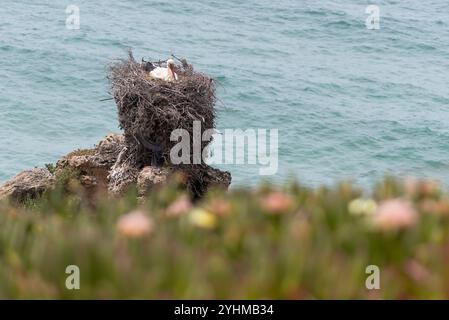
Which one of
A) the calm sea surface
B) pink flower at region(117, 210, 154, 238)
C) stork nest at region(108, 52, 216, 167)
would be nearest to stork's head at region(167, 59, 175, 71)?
stork nest at region(108, 52, 216, 167)

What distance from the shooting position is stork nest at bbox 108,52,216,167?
1708cm

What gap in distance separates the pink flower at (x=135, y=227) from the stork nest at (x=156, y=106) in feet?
42.7

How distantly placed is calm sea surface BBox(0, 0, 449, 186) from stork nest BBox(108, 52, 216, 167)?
14.6 metres

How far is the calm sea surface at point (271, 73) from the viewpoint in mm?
39219

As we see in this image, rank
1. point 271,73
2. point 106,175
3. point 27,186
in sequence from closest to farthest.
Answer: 1. point 27,186
2. point 106,175
3. point 271,73

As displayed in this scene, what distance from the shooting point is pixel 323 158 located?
38312mm

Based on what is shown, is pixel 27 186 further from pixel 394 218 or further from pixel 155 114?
pixel 394 218

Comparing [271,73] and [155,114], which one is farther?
[271,73]

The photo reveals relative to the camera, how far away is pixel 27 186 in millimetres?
17688

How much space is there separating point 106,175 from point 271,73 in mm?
29842

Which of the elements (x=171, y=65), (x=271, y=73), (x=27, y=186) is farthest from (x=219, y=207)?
(x=271, y=73)

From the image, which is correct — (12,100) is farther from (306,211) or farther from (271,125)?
(306,211)

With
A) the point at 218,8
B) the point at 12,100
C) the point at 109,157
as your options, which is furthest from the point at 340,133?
the point at 109,157

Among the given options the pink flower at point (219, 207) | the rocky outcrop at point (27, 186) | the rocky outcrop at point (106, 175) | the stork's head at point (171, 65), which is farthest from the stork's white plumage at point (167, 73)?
the pink flower at point (219, 207)
